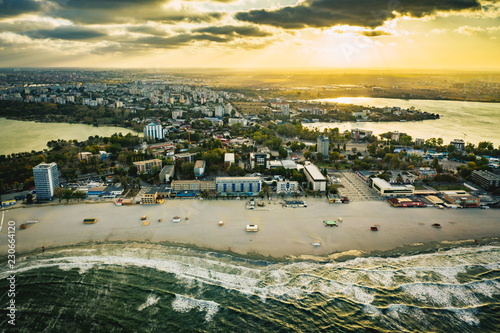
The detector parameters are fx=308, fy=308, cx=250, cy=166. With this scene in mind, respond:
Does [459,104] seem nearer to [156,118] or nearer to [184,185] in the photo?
[156,118]

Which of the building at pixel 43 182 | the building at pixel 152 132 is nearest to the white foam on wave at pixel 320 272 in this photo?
the building at pixel 43 182

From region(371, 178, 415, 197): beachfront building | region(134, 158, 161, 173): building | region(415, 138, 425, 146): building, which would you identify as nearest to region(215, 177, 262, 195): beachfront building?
region(134, 158, 161, 173): building

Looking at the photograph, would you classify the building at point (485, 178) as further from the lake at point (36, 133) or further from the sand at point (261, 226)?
the lake at point (36, 133)

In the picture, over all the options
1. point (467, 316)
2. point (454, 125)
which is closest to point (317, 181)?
point (467, 316)

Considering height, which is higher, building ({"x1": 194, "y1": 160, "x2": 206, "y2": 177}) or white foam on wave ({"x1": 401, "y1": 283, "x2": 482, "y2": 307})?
building ({"x1": 194, "y1": 160, "x2": 206, "y2": 177})

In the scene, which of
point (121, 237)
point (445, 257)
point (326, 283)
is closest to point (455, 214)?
point (445, 257)

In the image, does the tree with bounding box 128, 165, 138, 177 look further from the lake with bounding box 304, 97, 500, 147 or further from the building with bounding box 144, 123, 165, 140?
the lake with bounding box 304, 97, 500, 147

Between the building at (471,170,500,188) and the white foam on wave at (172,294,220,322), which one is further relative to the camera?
the building at (471,170,500,188)
